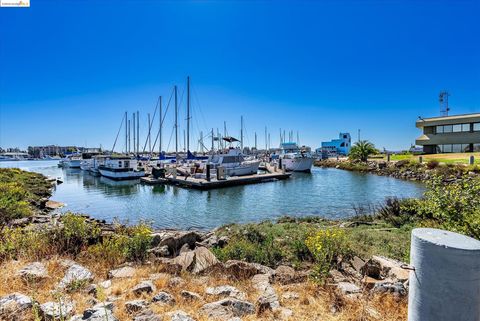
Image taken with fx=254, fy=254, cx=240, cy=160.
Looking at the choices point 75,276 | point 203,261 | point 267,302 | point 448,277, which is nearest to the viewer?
point 448,277

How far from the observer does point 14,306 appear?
3.04 m

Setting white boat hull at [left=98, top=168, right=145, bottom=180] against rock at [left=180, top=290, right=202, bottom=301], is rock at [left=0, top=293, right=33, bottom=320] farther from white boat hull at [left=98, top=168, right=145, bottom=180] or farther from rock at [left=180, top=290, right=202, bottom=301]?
white boat hull at [left=98, top=168, right=145, bottom=180]

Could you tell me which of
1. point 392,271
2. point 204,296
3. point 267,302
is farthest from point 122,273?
point 392,271

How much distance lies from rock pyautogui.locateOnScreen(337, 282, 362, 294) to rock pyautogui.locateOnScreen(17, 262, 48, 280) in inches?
181

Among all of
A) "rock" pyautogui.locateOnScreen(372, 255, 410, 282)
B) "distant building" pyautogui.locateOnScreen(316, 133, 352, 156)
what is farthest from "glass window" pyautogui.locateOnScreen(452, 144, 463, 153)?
"distant building" pyautogui.locateOnScreen(316, 133, 352, 156)

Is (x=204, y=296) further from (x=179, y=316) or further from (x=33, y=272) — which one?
(x=33, y=272)

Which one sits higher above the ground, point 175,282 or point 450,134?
point 450,134

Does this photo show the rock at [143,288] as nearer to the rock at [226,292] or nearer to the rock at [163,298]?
the rock at [163,298]

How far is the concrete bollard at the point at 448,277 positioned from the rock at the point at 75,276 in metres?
4.39

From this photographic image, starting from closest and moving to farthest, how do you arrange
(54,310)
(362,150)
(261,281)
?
(54,310) < (261,281) < (362,150)

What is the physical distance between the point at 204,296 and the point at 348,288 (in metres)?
2.16

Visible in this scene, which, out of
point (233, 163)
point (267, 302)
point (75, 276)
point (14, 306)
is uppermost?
point (233, 163)

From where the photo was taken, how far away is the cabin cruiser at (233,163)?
32969 mm

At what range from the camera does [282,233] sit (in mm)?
8805
